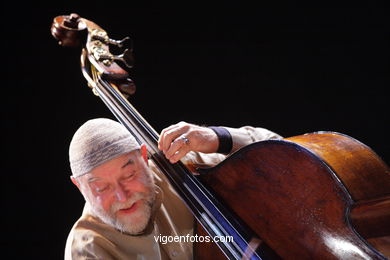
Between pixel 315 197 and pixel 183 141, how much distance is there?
1.39 feet

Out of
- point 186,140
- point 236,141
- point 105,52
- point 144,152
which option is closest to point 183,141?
point 186,140

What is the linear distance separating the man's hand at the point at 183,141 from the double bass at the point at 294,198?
5cm

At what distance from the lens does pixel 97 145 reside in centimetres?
104

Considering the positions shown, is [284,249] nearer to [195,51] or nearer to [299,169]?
[299,169]

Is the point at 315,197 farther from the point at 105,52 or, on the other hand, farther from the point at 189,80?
the point at 189,80

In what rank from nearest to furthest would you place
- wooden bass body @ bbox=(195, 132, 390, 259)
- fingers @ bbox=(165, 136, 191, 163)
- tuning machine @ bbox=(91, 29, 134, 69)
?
wooden bass body @ bbox=(195, 132, 390, 259)
fingers @ bbox=(165, 136, 191, 163)
tuning machine @ bbox=(91, 29, 134, 69)

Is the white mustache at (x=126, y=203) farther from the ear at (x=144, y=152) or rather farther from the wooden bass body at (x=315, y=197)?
the wooden bass body at (x=315, y=197)

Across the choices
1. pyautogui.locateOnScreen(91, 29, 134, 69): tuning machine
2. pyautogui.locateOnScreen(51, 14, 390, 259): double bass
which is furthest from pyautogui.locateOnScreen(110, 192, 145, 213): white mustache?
pyautogui.locateOnScreen(91, 29, 134, 69): tuning machine

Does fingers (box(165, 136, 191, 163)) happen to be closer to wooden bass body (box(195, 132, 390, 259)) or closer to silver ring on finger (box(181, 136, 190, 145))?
silver ring on finger (box(181, 136, 190, 145))

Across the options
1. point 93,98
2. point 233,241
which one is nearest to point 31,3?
point 93,98

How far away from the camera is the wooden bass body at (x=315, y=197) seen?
74 centimetres

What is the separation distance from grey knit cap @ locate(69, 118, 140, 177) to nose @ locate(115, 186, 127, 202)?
10cm

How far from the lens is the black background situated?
173 centimetres

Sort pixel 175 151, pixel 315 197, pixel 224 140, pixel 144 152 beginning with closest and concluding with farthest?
pixel 315 197 → pixel 175 151 → pixel 144 152 → pixel 224 140
